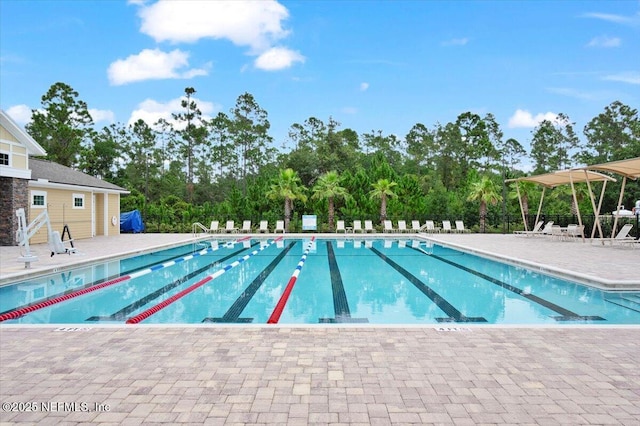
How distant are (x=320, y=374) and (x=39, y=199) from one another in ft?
56.3

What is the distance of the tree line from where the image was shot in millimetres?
33156

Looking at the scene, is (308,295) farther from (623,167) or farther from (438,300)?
(623,167)

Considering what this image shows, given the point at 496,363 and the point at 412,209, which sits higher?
the point at 412,209

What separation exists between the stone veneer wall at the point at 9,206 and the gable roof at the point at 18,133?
1.53 metres

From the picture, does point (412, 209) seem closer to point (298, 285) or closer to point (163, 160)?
point (298, 285)

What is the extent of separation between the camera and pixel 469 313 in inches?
253

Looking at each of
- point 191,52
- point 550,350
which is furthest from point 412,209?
point 550,350

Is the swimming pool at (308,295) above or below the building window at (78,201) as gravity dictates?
below

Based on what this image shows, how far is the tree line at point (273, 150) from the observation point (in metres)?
33.2

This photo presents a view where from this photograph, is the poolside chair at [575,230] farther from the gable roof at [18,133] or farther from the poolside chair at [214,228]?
the gable roof at [18,133]

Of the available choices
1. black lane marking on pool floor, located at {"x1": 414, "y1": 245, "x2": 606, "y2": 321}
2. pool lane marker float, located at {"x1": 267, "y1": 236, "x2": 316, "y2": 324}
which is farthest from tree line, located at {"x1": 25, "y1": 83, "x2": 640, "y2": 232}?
black lane marking on pool floor, located at {"x1": 414, "y1": 245, "x2": 606, "y2": 321}

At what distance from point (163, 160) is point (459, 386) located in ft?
133

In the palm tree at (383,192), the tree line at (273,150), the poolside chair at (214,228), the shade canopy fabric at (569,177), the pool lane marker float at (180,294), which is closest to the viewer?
the pool lane marker float at (180,294)

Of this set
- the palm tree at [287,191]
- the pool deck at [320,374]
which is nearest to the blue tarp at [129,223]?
the palm tree at [287,191]
